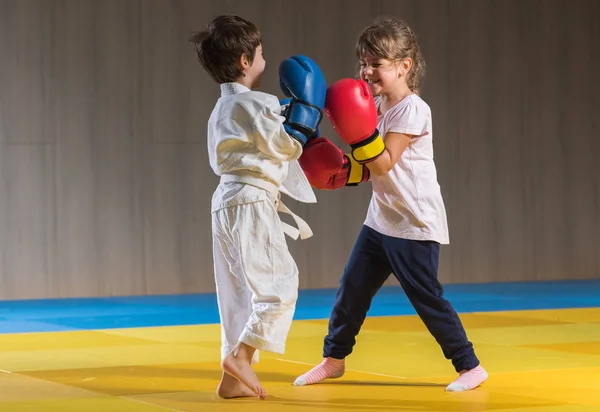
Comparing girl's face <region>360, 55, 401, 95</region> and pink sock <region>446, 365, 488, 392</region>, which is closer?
pink sock <region>446, 365, 488, 392</region>

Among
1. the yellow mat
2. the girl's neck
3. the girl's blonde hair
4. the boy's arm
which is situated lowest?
the yellow mat

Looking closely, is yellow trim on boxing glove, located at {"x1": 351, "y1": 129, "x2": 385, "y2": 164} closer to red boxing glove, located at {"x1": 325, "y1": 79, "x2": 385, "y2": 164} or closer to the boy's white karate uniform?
red boxing glove, located at {"x1": 325, "y1": 79, "x2": 385, "y2": 164}

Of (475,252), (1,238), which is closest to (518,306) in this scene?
(475,252)

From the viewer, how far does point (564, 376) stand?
423cm

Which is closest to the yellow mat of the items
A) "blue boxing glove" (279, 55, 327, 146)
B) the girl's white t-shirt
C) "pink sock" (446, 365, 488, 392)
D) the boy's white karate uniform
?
"pink sock" (446, 365, 488, 392)

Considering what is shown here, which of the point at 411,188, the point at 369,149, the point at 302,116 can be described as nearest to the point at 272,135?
the point at 302,116

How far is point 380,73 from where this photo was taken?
4172mm

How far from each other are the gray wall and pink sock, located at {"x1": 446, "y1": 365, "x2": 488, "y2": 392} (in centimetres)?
615

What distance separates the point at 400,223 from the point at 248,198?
2.26 ft

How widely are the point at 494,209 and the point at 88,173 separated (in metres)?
4.40

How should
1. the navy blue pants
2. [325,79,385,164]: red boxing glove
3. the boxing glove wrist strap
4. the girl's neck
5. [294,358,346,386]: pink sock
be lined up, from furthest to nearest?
1. the girl's neck
2. [294,358,346,386]: pink sock
3. the navy blue pants
4. [325,79,385,164]: red boxing glove
5. the boxing glove wrist strap

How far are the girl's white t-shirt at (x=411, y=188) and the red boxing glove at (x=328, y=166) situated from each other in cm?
9

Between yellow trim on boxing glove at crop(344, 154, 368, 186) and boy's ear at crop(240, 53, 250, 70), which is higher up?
boy's ear at crop(240, 53, 250, 70)

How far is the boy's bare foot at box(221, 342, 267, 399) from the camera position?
11.9 feet
